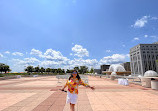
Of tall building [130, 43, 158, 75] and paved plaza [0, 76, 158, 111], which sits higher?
tall building [130, 43, 158, 75]

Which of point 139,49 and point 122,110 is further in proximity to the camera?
point 139,49

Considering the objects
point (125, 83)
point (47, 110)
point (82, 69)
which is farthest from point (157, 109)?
point (82, 69)

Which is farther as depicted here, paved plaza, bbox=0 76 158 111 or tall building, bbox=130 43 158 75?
tall building, bbox=130 43 158 75

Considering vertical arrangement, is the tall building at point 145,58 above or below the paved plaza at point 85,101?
above

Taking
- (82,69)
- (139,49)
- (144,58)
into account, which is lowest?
(82,69)

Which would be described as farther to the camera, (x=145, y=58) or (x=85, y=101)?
(x=145, y=58)

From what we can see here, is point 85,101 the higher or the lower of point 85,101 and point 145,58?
the lower

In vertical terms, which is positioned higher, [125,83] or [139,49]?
[139,49]

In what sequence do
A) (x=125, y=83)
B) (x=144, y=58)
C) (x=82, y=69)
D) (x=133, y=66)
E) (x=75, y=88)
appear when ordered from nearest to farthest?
1. (x=75, y=88)
2. (x=125, y=83)
3. (x=144, y=58)
4. (x=133, y=66)
5. (x=82, y=69)

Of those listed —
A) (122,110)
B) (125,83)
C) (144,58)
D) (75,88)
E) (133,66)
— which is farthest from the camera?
(133,66)

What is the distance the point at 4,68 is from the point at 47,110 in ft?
207

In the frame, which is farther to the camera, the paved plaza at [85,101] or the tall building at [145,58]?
the tall building at [145,58]

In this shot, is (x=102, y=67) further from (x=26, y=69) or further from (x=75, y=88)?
(x=75, y=88)

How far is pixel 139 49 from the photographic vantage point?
7400 centimetres
